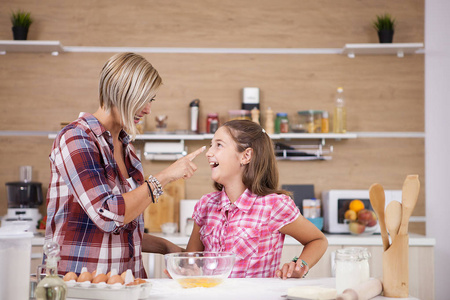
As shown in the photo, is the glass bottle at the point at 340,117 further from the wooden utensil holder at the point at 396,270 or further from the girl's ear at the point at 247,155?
the wooden utensil holder at the point at 396,270

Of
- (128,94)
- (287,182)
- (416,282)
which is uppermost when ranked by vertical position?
(128,94)

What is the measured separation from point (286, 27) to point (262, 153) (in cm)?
226

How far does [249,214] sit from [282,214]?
0.37ft

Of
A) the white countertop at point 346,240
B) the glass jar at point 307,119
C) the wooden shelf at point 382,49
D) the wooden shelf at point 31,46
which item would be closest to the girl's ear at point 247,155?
the white countertop at point 346,240

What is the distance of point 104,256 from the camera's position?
168 cm

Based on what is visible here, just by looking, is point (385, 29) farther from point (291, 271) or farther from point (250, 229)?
point (291, 271)

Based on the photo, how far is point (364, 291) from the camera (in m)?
1.27

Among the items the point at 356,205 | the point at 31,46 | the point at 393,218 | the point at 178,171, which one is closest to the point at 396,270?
the point at 393,218

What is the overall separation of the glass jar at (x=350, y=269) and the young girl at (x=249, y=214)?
284 millimetres

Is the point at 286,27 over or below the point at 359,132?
over

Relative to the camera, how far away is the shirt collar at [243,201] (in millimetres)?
1891

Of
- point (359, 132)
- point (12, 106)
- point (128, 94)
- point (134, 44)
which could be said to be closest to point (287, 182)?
point (359, 132)

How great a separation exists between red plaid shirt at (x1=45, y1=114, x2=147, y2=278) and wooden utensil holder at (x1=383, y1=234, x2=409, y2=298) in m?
0.73

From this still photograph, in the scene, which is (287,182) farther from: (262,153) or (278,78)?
(262,153)
